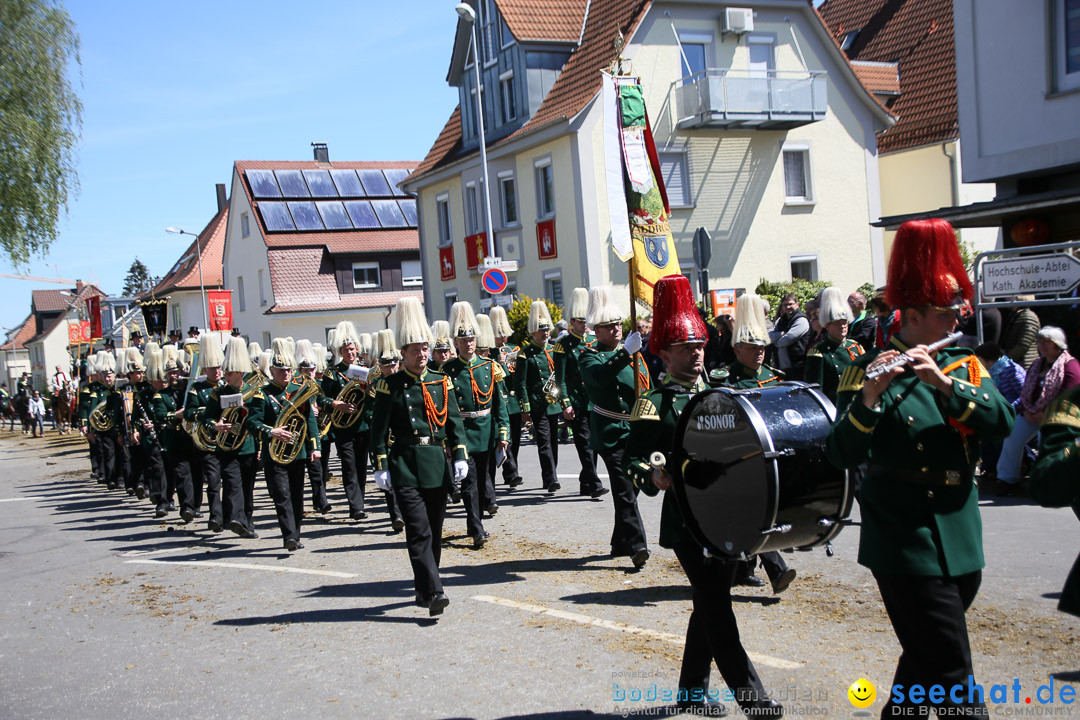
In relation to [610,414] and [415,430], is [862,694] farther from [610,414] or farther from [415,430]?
[415,430]

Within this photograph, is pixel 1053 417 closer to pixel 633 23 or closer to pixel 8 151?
pixel 8 151

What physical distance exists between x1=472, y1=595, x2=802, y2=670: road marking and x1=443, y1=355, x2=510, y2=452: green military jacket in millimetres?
2727

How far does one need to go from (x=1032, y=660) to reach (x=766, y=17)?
86.4ft

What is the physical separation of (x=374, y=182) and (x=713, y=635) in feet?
167

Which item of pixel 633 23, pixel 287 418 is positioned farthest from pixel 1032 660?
pixel 633 23

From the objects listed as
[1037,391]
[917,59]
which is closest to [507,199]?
[917,59]

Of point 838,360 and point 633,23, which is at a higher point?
point 633,23

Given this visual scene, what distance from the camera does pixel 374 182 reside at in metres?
53.3

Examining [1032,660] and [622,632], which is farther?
[622,632]

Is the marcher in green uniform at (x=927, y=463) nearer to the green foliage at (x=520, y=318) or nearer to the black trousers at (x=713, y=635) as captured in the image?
the black trousers at (x=713, y=635)

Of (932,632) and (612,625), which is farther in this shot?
(612,625)

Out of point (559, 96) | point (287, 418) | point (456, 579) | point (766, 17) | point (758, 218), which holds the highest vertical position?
point (766, 17)

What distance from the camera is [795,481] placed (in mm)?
4219

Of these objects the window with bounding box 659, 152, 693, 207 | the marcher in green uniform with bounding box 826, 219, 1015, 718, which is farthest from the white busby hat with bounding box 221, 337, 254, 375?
the window with bounding box 659, 152, 693, 207
